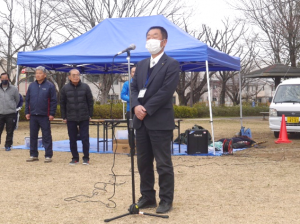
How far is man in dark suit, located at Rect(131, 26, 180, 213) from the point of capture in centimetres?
441

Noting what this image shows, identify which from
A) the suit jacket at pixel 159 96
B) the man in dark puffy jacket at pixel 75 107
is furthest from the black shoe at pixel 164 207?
the man in dark puffy jacket at pixel 75 107

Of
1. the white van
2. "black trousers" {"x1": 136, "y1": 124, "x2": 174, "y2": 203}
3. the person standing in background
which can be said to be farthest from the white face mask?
the white van

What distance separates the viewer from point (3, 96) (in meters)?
10.2

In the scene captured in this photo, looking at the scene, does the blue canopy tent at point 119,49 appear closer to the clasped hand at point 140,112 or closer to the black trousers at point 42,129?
the black trousers at point 42,129

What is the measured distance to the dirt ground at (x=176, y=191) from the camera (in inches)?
172

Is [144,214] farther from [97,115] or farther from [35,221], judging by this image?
[97,115]

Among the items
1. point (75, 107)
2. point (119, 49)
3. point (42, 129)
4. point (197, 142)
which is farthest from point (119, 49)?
point (197, 142)

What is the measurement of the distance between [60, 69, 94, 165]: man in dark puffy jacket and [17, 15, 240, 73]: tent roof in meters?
1.54

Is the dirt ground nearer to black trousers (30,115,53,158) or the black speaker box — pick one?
black trousers (30,115,53,158)

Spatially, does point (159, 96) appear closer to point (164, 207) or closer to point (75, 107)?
point (164, 207)

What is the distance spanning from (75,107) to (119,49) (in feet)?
7.87

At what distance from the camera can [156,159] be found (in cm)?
453

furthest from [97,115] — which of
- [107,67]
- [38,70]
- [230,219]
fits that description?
[230,219]

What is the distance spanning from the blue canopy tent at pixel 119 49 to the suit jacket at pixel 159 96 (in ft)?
15.8
